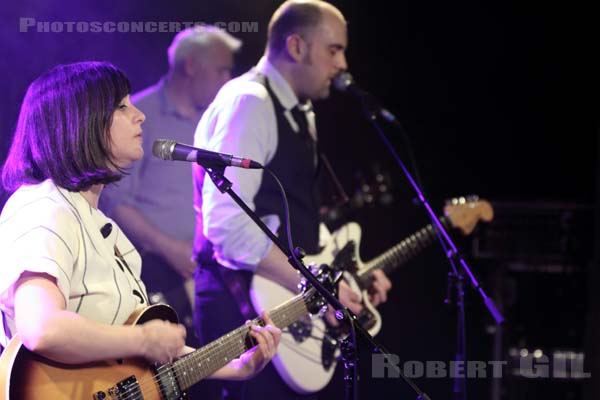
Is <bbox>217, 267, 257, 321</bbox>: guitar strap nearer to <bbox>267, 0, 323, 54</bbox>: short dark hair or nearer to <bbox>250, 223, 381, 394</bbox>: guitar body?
<bbox>250, 223, 381, 394</bbox>: guitar body

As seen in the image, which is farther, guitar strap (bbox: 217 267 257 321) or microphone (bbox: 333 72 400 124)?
microphone (bbox: 333 72 400 124)

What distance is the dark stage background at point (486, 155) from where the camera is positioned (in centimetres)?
465

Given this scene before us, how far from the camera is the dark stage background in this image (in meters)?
4.65

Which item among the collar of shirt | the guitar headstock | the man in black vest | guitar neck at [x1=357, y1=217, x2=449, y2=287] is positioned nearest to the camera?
the man in black vest

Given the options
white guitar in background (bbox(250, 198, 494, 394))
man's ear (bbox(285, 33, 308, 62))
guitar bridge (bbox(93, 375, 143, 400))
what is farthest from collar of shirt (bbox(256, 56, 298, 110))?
guitar bridge (bbox(93, 375, 143, 400))

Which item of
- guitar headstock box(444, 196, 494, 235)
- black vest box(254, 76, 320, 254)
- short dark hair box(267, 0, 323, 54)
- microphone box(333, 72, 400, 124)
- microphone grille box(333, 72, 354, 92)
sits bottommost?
guitar headstock box(444, 196, 494, 235)

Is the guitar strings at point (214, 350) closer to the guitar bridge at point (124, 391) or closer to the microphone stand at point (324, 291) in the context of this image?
the guitar bridge at point (124, 391)

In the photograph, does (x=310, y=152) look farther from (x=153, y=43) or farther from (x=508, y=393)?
(x=508, y=393)

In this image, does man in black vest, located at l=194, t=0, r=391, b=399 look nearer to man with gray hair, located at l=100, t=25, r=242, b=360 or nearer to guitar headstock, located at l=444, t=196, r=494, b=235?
man with gray hair, located at l=100, t=25, r=242, b=360

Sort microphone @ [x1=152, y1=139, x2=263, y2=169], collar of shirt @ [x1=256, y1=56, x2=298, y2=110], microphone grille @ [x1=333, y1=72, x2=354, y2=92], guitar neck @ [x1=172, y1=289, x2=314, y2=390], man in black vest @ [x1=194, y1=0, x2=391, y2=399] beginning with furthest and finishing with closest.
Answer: microphone grille @ [x1=333, y1=72, x2=354, y2=92]
collar of shirt @ [x1=256, y1=56, x2=298, y2=110]
man in black vest @ [x1=194, y1=0, x2=391, y2=399]
guitar neck @ [x1=172, y1=289, x2=314, y2=390]
microphone @ [x1=152, y1=139, x2=263, y2=169]

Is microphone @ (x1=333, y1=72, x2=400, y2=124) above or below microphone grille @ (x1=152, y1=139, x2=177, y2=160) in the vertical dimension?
above

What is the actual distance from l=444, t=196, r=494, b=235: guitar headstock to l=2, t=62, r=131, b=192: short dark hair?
2.12 m

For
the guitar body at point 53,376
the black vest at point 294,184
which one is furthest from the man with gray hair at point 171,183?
Result: the guitar body at point 53,376

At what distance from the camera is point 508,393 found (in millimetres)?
4941
